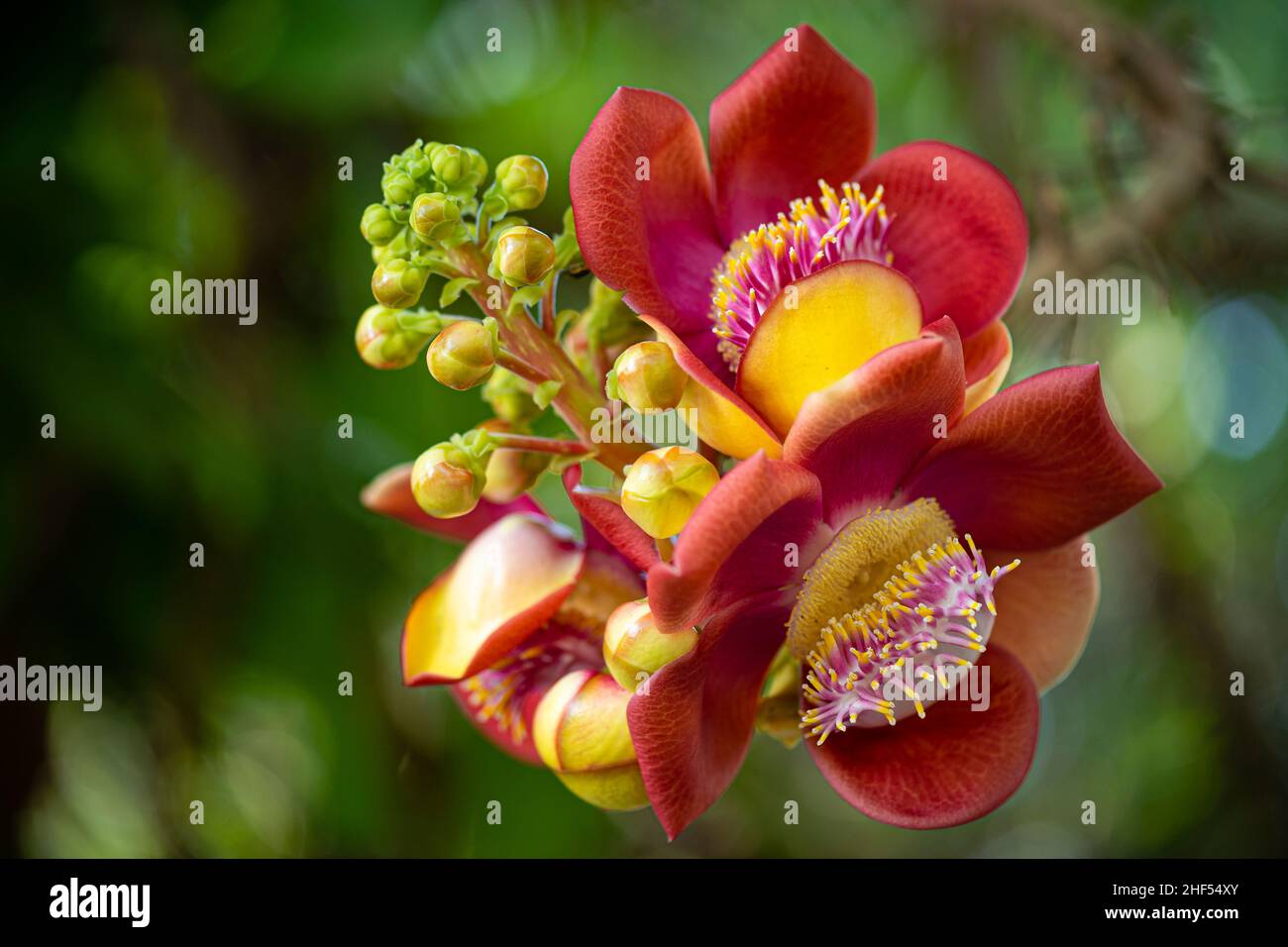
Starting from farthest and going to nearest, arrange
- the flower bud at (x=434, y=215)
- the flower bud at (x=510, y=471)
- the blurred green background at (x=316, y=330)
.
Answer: the blurred green background at (x=316, y=330) → the flower bud at (x=510, y=471) → the flower bud at (x=434, y=215)

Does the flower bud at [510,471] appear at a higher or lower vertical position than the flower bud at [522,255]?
lower

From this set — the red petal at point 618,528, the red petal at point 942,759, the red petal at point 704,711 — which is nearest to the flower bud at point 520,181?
the red petal at point 618,528

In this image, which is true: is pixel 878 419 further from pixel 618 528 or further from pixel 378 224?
pixel 378 224

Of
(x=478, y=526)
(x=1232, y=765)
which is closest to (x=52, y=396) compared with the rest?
(x=478, y=526)

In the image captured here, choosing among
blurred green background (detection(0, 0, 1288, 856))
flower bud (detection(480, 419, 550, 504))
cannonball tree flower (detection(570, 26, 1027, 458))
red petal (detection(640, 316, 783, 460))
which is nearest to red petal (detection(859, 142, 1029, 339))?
cannonball tree flower (detection(570, 26, 1027, 458))

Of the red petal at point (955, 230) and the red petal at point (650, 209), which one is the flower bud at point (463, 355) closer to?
the red petal at point (650, 209)

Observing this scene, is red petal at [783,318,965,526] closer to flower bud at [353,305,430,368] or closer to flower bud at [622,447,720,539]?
flower bud at [622,447,720,539]

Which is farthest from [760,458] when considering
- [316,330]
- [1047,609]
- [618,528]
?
[316,330]
